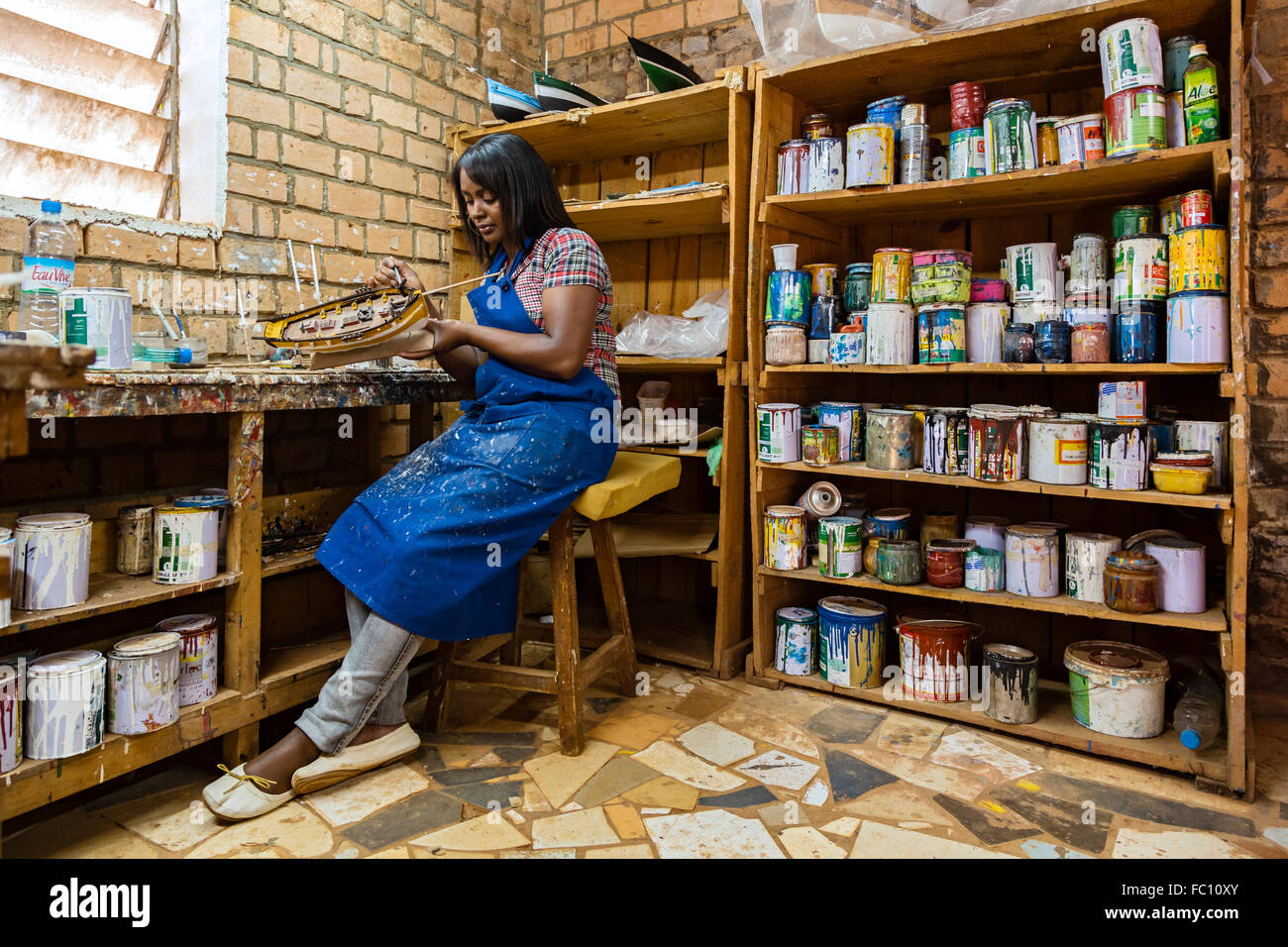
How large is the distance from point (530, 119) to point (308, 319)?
1352 mm

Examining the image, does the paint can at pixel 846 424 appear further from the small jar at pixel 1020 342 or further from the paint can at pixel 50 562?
the paint can at pixel 50 562

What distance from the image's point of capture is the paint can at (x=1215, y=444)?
200 cm

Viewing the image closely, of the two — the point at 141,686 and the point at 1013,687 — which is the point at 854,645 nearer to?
the point at 1013,687

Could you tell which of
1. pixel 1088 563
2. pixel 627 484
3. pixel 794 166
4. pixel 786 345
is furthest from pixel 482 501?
pixel 1088 563

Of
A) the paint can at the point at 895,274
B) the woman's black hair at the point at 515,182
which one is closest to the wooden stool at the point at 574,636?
the woman's black hair at the point at 515,182

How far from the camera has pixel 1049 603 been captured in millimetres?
2145

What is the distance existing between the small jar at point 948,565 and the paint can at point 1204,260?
0.85m

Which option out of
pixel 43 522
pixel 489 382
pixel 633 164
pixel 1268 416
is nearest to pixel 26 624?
pixel 43 522

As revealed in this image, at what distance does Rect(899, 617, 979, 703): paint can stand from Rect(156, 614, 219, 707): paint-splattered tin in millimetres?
1820

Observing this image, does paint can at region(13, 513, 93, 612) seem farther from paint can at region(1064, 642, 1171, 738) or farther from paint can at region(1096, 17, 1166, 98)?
paint can at region(1096, 17, 1166, 98)

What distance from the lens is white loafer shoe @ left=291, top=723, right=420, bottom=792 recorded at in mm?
1808
